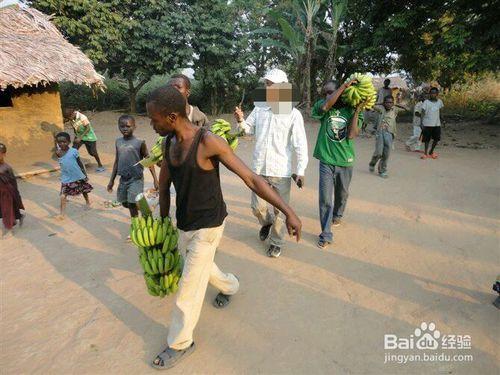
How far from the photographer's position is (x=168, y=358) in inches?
98.1

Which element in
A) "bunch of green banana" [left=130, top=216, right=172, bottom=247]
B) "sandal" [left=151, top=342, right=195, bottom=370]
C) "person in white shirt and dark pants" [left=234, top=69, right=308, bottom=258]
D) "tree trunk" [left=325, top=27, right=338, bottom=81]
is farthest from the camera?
"tree trunk" [left=325, top=27, right=338, bottom=81]

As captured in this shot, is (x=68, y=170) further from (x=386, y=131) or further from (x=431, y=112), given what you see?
(x=431, y=112)

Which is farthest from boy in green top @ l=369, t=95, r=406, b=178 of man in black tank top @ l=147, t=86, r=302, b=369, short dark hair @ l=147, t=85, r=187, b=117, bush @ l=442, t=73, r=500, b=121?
bush @ l=442, t=73, r=500, b=121

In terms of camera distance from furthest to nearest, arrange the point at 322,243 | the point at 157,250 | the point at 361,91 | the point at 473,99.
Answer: the point at 473,99 → the point at 322,243 → the point at 361,91 → the point at 157,250

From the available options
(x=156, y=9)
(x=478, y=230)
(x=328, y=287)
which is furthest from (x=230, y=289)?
(x=156, y=9)

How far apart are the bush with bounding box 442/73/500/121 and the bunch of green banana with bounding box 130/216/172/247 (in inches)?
542

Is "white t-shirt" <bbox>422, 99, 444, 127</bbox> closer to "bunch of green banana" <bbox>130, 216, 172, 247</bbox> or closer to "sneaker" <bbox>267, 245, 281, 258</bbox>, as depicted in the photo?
"sneaker" <bbox>267, 245, 281, 258</bbox>

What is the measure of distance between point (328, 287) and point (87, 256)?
286 cm

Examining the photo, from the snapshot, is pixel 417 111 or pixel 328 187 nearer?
pixel 328 187

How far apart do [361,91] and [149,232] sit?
8.62 ft

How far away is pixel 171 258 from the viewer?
267 centimetres

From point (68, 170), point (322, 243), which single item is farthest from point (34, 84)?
point (322, 243)

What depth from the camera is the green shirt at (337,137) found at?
157 inches

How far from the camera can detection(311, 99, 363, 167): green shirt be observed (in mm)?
3992
